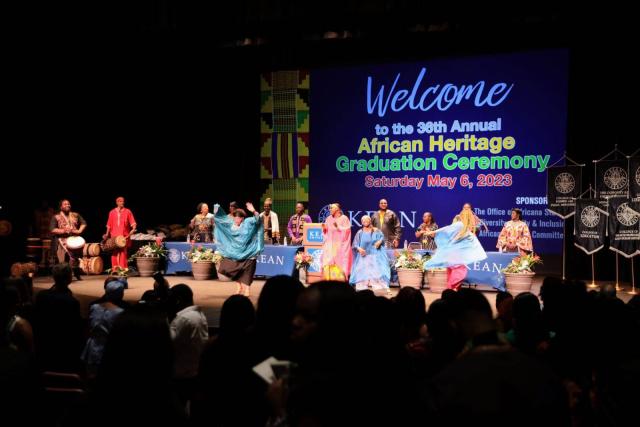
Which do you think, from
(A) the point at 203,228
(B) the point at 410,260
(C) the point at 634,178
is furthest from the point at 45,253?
(C) the point at 634,178

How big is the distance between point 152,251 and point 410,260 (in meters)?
5.27

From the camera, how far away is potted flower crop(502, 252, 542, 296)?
37.3ft

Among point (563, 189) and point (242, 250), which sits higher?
point (563, 189)

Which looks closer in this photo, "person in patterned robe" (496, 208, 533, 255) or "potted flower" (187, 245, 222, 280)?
"person in patterned robe" (496, 208, 533, 255)

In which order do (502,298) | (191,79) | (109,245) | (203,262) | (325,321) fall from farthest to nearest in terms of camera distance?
(191,79) → (203,262) → (109,245) → (502,298) → (325,321)

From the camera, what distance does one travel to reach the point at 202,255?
14.0m

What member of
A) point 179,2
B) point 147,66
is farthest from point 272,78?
point 179,2

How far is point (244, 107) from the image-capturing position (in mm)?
16891

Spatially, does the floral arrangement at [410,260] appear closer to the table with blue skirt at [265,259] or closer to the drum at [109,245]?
the table with blue skirt at [265,259]

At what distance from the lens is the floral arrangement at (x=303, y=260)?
1290cm

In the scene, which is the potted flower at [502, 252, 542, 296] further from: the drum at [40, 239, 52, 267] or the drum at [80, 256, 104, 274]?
the drum at [40, 239, 52, 267]

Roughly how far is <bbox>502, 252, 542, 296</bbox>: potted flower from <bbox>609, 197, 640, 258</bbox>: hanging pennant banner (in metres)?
1.43

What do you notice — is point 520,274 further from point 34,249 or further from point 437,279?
point 34,249

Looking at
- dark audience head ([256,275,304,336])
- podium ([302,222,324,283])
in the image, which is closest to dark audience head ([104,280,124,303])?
dark audience head ([256,275,304,336])
